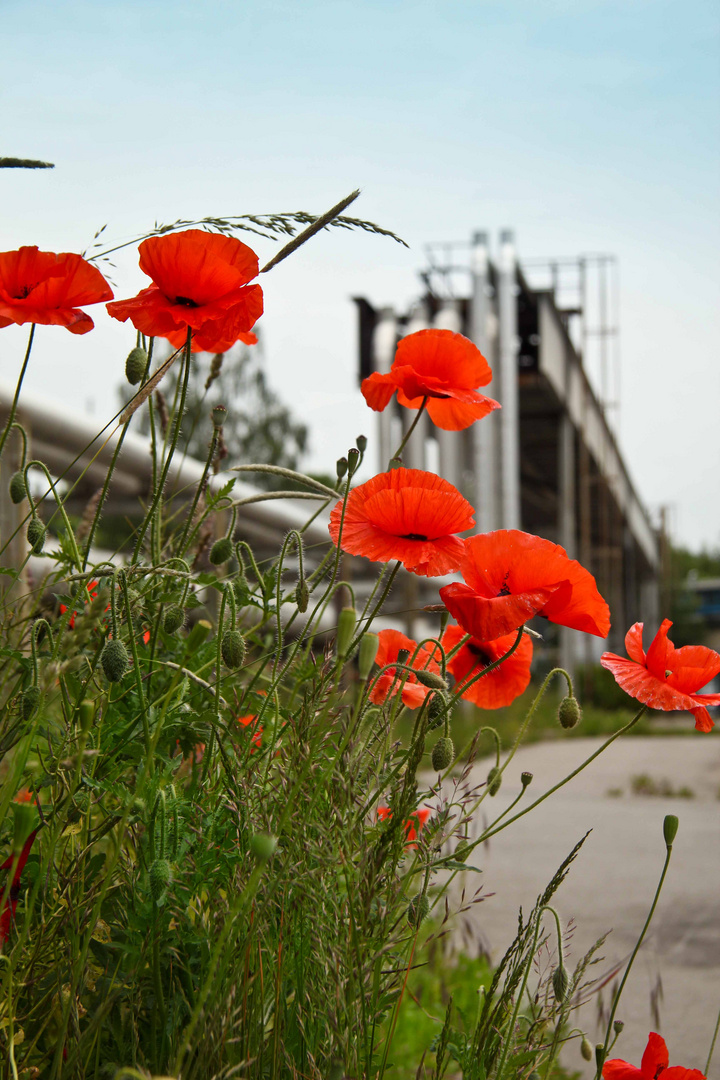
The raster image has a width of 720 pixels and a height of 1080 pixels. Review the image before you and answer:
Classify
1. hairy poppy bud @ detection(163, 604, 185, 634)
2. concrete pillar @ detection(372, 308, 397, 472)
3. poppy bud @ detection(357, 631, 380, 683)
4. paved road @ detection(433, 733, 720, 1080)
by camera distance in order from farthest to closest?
concrete pillar @ detection(372, 308, 397, 472) < paved road @ detection(433, 733, 720, 1080) < hairy poppy bud @ detection(163, 604, 185, 634) < poppy bud @ detection(357, 631, 380, 683)

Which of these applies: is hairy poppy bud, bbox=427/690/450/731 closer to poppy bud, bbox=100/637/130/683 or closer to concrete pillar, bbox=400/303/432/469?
poppy bud, bbox=100/637/130/683

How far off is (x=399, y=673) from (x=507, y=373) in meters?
11.2

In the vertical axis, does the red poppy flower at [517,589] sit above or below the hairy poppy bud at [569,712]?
above

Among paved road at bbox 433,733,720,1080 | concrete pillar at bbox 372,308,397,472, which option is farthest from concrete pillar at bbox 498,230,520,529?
paved road at bbox 433,733,720,1080

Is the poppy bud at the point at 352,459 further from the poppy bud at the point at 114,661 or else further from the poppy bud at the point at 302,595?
the poppy bud at the point at 114,661

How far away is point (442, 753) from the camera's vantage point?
0.77 metres

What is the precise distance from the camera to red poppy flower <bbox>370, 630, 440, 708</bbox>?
0.87 meters

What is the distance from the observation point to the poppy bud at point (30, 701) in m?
0.65

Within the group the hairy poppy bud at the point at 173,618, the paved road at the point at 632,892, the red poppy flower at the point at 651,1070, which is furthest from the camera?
the paved road at the point at 632,892

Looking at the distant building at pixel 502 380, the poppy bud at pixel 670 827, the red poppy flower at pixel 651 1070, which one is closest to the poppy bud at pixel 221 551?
the poppy bud at pixel 670 827

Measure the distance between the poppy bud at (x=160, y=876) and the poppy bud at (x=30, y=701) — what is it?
13cm

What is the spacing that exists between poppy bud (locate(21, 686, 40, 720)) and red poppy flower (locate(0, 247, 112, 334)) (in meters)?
0.35

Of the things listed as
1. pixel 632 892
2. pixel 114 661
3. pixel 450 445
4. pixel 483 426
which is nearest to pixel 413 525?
pixel 114 661

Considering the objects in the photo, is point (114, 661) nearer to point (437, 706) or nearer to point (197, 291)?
point (437, 706)
